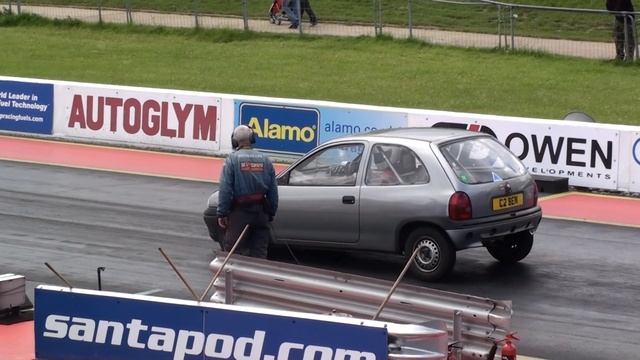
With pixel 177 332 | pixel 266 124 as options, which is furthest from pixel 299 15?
pixel 177 332

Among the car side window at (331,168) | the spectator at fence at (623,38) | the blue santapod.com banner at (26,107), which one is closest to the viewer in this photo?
the car side window at (331,168)

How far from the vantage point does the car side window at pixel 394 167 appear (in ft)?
44.9

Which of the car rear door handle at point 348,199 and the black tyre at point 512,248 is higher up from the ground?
the car rear door handle at point 348,199

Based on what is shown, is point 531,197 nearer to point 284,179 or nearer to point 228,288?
point 284,179

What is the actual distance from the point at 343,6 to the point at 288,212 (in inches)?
1013

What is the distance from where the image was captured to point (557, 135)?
19.8 meters

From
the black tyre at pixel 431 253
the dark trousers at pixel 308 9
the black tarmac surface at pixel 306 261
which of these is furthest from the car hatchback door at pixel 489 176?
the dark trousers at pixel 308 9

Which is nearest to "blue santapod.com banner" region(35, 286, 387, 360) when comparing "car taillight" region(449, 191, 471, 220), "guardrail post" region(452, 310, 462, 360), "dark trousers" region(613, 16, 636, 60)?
"guardrail post" region(452, 310, 462, 360)

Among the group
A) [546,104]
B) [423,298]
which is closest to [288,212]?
[423,298]

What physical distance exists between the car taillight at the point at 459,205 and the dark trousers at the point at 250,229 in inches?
78.3

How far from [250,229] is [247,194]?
0.38m

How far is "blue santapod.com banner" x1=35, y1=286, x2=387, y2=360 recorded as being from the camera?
29.8 feet

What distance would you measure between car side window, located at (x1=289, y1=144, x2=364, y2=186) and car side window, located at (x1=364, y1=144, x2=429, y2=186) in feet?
0.61

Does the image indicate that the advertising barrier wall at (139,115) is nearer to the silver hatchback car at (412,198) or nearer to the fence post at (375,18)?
the silver hatchback car at (412,198)
